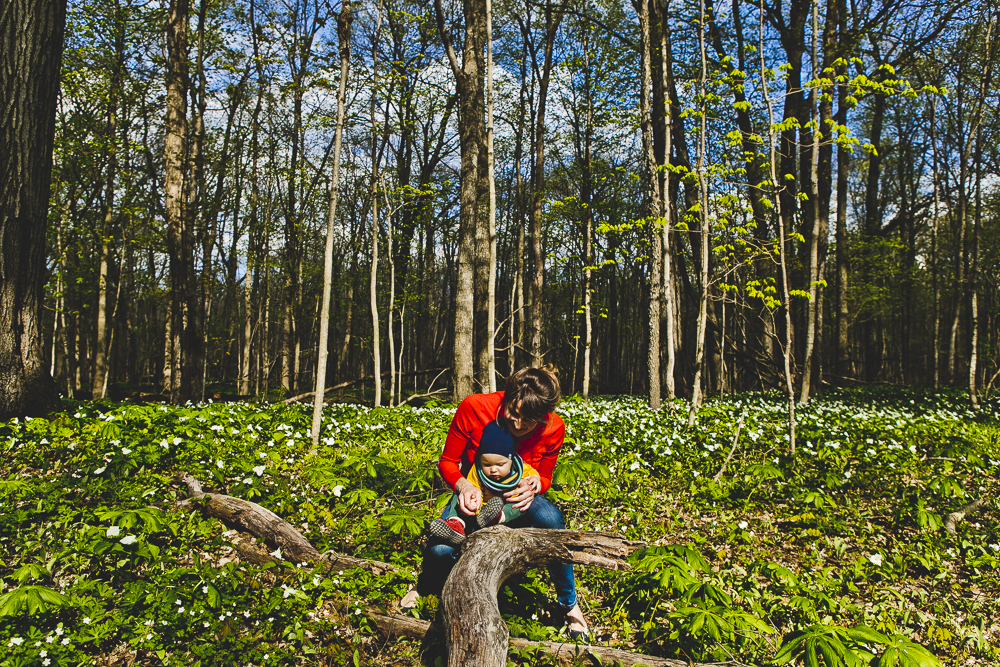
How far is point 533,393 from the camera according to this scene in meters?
2.59

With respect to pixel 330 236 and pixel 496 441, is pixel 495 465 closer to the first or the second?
pixel 496 441

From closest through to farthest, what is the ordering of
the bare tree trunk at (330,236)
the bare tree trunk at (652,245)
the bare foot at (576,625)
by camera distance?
the bare foot at (576,625) → the bare tree trunk at (330,236) → the bare tree trunk at (652,245)

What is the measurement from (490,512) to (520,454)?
1.15ft

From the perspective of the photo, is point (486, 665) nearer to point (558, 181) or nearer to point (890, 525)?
point (890, 525)

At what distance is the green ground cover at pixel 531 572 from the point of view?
8.57ft

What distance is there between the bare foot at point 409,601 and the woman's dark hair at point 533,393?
1314 mm

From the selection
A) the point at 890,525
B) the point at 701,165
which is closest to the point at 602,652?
the point at 890,525

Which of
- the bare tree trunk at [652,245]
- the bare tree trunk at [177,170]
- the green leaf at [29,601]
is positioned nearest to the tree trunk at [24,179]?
the green leaf at [29,601]

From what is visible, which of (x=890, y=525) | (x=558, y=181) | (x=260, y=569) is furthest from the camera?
(x=558, y=181)

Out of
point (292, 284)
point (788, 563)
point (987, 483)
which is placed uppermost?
point (292, 284)

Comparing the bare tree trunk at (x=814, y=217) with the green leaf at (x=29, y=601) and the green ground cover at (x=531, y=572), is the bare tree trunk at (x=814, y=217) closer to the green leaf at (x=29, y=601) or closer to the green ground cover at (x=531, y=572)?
the green ground cover at (x=531, y=572)

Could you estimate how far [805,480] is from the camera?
5.24 metres

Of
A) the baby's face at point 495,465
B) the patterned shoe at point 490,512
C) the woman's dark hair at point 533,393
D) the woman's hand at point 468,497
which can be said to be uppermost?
the woman's dark hair at point 533,393

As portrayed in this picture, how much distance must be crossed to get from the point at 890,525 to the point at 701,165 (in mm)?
5323
